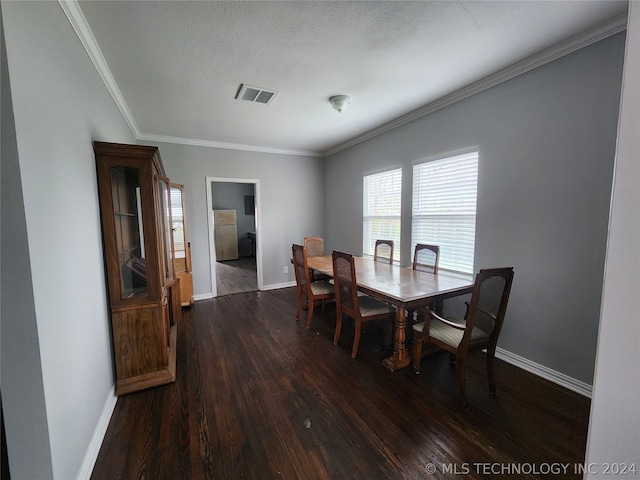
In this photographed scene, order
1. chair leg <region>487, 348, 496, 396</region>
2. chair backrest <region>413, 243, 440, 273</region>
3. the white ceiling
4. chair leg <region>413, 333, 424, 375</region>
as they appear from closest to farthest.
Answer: the white ceiling
chair leg <region>487, 348, 496, 396</region>
chair leg <region>413, 333, 424, 375</region>
chair backrest <region>413, 243, 440, 273</region>

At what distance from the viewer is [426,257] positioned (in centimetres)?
303

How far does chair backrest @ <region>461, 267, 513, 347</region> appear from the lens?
1.72 m

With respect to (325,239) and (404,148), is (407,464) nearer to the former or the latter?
(404,148)

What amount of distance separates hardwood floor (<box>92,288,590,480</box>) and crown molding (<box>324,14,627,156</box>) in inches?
101

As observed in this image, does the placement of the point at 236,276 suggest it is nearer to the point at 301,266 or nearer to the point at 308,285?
the point at 301,266

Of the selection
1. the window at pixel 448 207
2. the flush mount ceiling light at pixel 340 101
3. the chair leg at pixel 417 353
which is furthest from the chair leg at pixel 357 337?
the flush mount ceiling light at pixel 340 101

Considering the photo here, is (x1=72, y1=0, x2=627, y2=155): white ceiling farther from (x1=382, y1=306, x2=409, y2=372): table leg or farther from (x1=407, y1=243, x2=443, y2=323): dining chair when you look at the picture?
(x1=382, y1=306, x2=409, y2=372): table leg

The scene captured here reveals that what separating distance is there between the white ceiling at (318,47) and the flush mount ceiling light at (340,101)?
0.07 m

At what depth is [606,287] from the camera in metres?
0.57

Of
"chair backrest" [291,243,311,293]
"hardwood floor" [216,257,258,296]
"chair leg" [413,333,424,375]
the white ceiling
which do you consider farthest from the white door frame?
"chair leg" [413,333,424,375]

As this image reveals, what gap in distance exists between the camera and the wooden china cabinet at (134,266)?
1.93 metres

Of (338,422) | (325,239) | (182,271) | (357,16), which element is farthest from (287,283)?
(357,16)

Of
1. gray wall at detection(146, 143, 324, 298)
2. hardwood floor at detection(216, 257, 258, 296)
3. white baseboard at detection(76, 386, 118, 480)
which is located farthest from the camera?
hardwood floor at detection(216, 257, 258, 296)

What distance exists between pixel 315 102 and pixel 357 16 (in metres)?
1.26
